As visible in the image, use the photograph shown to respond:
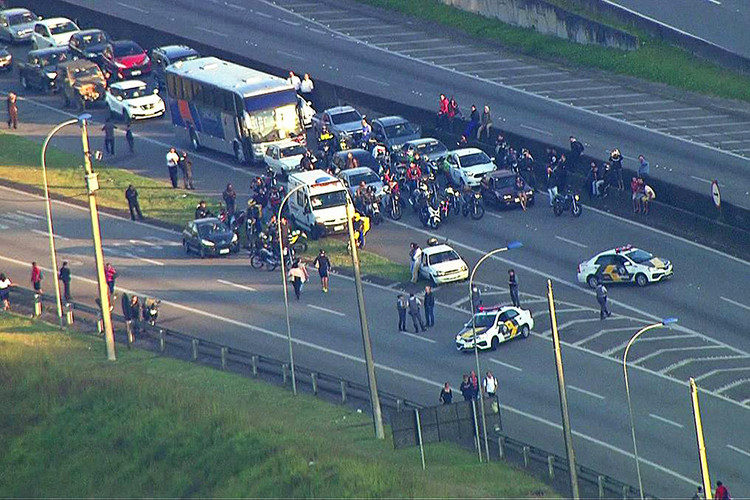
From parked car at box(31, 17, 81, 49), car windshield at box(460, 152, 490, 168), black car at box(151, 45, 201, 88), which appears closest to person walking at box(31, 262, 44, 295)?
car windshield at box(460, 152, 490, 168)

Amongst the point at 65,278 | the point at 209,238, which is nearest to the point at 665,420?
the point at 209,238

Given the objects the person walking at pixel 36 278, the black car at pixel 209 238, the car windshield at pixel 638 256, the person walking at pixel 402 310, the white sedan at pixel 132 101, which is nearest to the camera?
the person walking at pixel 402 310

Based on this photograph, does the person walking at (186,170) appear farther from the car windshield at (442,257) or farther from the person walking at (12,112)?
the car windshield at (442,257)

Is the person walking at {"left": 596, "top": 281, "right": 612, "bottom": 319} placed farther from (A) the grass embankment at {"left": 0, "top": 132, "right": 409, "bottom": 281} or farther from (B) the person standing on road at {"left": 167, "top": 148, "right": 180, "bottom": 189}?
(B) the person standing on road at {"left": 167, "top": 148, "right": 180, "bottom": 189}

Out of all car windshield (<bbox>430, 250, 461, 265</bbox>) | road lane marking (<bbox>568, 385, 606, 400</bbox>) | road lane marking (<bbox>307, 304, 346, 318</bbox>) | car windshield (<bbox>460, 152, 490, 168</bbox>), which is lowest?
road lane marking (<bbox>307, 304, 346, 318</bbox>)

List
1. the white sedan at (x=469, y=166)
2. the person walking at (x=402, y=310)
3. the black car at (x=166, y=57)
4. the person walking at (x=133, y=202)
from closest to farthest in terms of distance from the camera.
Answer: the person walking at (x=402, y=310) → the person walking at (x=133, y=202) → the white sedan at (x=469, y=166) → the black car at (x=166, y=57)

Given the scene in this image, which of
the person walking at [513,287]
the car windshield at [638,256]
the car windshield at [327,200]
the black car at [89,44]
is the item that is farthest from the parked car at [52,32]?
the car windshield at [638,256]

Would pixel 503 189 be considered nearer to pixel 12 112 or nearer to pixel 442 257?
pixel 442 257
